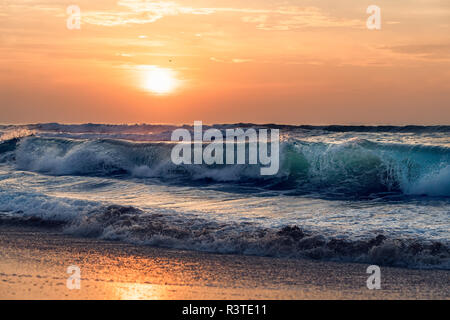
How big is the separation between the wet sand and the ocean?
21.7 inches

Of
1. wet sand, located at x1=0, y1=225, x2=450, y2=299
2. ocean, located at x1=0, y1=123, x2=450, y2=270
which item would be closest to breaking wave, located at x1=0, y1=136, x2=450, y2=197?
ocean, located at x1=0, y1=123, x2=450, y2=270

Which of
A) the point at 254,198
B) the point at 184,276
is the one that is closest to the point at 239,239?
the point at 184,276

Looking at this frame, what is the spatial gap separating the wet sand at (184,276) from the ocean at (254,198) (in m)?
0.55

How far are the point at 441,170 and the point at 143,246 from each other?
9383 millimetres

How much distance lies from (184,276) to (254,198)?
262 inches

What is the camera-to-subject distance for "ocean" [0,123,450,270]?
834 centimetres

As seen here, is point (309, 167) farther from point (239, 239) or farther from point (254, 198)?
point (239, 239)

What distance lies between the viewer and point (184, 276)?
684 centimetres

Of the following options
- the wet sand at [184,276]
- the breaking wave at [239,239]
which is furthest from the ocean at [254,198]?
the wet sand at [184,276]

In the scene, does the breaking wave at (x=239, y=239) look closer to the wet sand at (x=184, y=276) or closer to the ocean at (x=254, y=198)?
the ocean at (x=254, y=198)

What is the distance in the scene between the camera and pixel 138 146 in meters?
21.4

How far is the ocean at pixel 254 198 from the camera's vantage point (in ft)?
27.3

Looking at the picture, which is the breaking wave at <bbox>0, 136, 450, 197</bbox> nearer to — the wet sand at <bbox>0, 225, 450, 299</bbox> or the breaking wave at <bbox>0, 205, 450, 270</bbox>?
the breaking wave at <bbox>0, 205, 450, 270</bbox>
